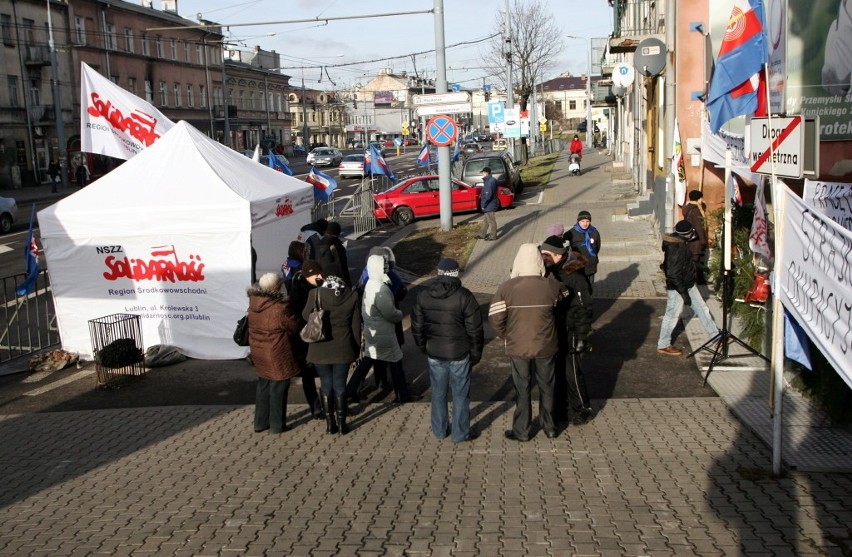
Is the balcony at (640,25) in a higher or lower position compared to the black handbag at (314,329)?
higher

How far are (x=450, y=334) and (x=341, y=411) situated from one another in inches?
55.3

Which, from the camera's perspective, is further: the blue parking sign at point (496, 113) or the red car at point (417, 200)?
the blue parking sign at point (496, 113)

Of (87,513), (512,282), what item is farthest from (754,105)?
(87,513)

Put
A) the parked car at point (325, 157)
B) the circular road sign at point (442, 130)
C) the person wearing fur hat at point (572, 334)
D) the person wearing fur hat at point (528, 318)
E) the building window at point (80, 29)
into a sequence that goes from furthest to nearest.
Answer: the parked car at point (325, 157) → the building window at point (80, 29) → the circular road sign at point (442, 130) → the person wearing fur hat at point (572, 334) → the person wearing fur hat at point (528, 318)

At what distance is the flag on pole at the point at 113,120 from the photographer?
1179 centimetres

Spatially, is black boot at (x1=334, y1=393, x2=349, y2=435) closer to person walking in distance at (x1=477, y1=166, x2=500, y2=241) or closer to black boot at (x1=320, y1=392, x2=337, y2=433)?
black boot at (x1=320, y1=392, x2=337, y2=433)

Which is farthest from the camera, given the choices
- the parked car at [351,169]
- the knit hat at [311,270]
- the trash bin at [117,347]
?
the parked car at [351,169]

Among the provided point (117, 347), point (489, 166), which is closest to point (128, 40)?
point (489, 166)

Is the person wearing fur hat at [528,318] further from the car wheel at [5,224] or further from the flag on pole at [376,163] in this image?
the car wheel at [5,224]

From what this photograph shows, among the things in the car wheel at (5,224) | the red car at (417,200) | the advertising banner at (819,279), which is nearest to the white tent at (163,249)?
the advertising banner at (819,279)

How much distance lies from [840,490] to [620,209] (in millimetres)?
18472

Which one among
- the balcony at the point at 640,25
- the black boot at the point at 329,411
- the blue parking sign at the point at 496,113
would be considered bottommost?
the black boot at the point at 329,411

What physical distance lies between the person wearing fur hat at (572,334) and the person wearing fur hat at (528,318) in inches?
13.3

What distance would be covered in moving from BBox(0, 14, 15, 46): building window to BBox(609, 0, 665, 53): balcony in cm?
3254
